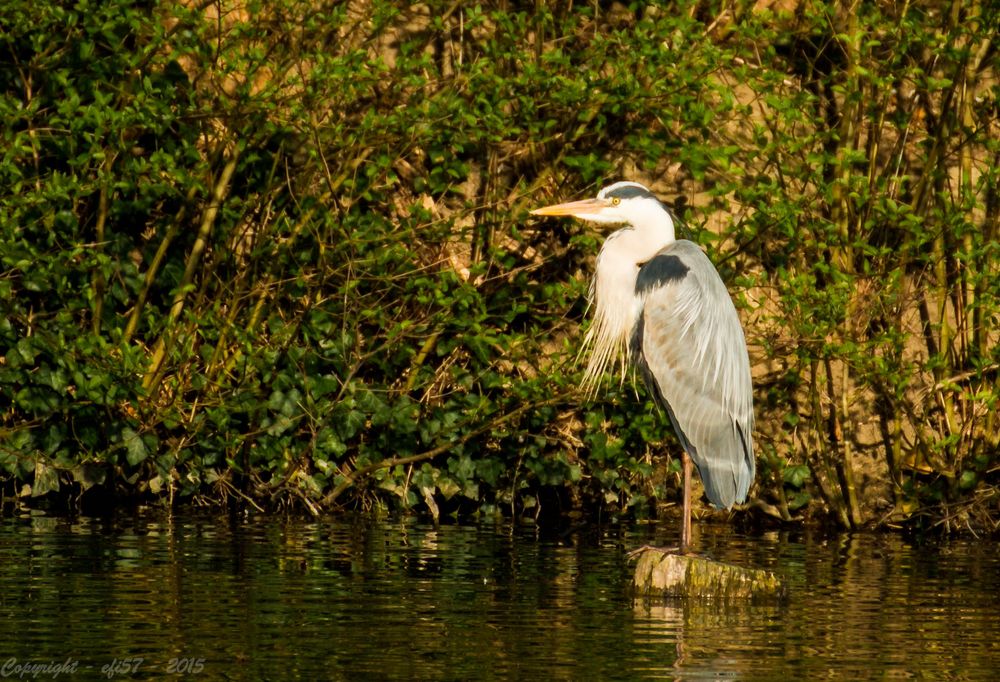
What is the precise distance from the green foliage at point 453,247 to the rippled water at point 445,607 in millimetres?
628

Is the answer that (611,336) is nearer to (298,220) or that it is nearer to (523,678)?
(298,220)

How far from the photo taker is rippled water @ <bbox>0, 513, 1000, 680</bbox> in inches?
213

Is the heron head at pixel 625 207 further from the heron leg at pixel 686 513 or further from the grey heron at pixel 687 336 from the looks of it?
the heron leg at pixel 686 513

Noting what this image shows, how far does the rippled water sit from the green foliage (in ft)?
2.06

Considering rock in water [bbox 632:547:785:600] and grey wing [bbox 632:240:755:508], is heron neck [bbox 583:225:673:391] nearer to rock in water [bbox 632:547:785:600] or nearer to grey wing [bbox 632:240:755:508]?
grey wing [bbox 632:240:755:508]

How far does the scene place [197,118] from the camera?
9500 mm

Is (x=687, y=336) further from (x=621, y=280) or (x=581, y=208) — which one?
(x=581, y=208)

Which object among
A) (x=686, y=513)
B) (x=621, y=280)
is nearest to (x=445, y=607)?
(x=686, y=513)

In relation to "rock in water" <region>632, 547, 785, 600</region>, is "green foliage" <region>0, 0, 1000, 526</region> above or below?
above

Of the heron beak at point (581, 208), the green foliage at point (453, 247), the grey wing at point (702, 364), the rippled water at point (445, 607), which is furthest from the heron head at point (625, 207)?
the rippled water at point (445, 607)

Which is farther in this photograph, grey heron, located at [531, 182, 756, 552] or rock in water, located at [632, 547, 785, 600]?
grey heron, located at [531, 182, 756, 552]

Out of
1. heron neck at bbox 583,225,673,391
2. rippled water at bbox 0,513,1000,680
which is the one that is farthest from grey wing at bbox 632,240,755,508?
rippled water at bbox 0,513,1000,680

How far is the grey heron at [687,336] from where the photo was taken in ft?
25.7

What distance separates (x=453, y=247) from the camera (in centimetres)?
1002
